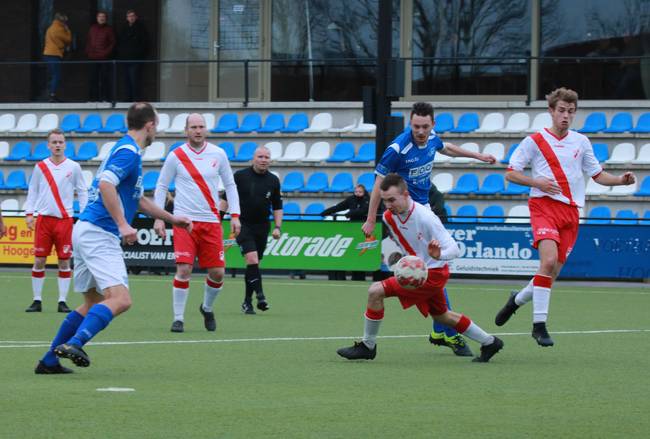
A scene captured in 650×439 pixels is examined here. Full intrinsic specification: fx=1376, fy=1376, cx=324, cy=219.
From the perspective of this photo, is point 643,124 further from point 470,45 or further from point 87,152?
point 87,152

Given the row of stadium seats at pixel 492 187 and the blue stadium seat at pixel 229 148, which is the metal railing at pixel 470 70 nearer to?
the blue stadium seat at pixel 229 148

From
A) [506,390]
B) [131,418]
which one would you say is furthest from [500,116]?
[131,418]

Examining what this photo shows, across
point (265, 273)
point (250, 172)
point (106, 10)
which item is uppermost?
point (106, 10)

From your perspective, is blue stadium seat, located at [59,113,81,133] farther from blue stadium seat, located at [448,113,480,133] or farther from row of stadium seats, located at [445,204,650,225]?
row of stadium seats, located at [445,204,650,225]

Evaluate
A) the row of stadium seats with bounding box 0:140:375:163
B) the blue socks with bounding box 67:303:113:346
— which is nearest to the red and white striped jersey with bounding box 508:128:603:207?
the blue socks with bounding box 67:303:113:346

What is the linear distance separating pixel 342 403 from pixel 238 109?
2310 centimetres

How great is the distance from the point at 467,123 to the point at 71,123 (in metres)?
9.16

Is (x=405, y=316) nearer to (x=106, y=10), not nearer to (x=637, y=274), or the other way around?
(x=637, y=274)

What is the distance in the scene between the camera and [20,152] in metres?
30.8

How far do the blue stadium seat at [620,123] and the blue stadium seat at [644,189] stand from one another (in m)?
1.27

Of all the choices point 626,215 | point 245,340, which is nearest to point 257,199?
point 245,340

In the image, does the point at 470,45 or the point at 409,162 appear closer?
the point at 409,162

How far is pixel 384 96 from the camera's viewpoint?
21.1 meters

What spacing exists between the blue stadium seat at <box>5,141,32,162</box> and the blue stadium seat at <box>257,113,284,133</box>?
5393 millimetres
